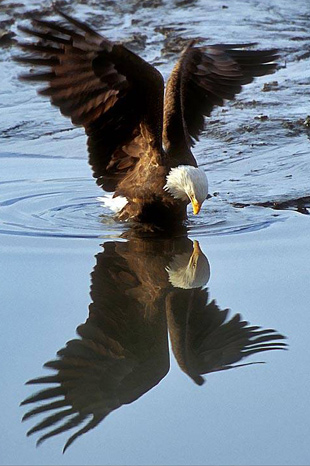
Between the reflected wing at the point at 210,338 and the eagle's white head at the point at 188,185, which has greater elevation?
the reflected wing at the point at 210,338

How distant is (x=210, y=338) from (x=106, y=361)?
1.70 ft

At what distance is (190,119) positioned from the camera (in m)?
7.07

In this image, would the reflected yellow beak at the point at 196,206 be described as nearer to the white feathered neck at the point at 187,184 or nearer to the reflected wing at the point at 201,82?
the white feathered neck at the point at 187,184

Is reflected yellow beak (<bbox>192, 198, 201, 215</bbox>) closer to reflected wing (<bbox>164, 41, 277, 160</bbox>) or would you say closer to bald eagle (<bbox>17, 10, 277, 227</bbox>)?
bald eagle (<bbox>17, 10, 277, 227</bbox>)

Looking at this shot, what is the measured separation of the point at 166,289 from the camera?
5.19m

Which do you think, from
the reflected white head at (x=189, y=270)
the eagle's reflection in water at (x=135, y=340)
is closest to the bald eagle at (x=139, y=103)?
the reflected white head at (x=189, y=270)

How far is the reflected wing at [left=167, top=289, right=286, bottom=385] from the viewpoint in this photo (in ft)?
13.9

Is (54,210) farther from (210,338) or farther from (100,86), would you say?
(210,338)

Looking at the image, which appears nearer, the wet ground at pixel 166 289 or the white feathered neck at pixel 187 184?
the wet ground at pixel 166 289

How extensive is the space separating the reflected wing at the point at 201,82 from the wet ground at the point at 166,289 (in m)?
0.50

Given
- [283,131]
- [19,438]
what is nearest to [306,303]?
[19,438]

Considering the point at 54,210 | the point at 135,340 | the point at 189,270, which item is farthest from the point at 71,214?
the point at 135,340

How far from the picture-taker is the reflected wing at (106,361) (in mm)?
3746

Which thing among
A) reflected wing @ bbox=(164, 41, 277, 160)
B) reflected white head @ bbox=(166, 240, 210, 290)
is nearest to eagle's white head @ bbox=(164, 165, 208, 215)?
reflected wing @ bbox=(164, 41, 277, 160)
